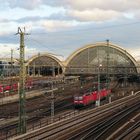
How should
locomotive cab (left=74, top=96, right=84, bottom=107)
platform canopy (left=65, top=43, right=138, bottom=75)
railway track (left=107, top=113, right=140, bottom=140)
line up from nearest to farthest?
1. railway track (left=107, top=113, right=140, bottom=140)
2. locomotive cab (left=74, top=96, right=84, bottom=107)
3. platform canopy (left=65, top=43, right=138, bottom=75)

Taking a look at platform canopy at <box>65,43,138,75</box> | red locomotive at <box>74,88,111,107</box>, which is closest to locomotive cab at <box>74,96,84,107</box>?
Result: red locomotive at <box>74,88,111,107</box>

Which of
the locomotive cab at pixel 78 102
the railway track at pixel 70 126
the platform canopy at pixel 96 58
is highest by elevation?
the platform canopy at pixel 96 58

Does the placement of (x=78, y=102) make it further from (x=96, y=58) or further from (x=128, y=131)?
(x=96, y=58)

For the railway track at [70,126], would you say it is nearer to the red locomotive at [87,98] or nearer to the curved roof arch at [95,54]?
the red locomotive at [87,98]

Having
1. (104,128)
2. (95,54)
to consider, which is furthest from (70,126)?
(95,54)

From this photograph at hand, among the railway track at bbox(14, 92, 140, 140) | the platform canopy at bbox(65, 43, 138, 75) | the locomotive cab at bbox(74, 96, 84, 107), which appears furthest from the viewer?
the platform canopy at bbox(65, 43, 138, 75)

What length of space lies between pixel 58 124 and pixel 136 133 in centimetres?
1472

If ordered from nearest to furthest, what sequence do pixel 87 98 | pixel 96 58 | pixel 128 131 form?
1. pixel 128 131
2. pixel 87 98
3. pixel 96 58

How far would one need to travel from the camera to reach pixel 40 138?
A: 52.0m

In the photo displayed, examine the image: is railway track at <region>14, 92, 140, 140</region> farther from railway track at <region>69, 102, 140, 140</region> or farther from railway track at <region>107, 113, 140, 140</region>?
railway track at <region>107, 113, 140, 140</region>

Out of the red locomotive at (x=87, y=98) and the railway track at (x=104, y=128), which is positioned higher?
the red locomotive at (x=87, y=98)

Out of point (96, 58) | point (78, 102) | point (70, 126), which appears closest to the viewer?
point (70, 126)

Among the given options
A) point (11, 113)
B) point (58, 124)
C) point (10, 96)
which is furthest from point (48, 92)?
point (58, 124)

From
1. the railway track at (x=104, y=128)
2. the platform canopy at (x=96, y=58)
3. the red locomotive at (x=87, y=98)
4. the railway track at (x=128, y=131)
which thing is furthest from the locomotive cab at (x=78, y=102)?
the platform canopy at (x=96, y=58)
